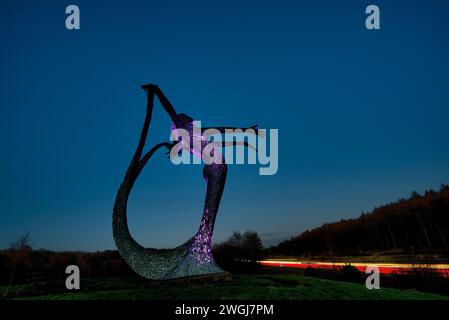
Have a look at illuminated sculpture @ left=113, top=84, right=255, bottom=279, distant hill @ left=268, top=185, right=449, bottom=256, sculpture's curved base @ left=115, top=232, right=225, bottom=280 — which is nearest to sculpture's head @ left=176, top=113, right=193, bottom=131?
illuminated sculpture @ left=113, top=84, right=255, bottom=279

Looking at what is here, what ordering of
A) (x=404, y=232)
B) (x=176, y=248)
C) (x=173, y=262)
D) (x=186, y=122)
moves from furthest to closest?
1. (x=404, y=232)
2. (x=186, y=122)
3. (x=176, y=248)
4. (x=173, y=262)

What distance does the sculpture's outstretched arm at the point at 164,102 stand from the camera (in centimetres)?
1185

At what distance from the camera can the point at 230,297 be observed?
23.5ft

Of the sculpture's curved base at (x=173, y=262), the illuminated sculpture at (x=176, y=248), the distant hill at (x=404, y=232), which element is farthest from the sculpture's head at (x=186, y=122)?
the distant hill at (x=404, y=232)

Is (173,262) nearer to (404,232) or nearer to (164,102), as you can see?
(164,102)

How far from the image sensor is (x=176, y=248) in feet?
37.6

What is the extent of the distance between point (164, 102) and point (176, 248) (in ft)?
18.9

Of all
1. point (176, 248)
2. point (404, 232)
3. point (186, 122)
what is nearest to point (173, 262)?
point (176, 248)

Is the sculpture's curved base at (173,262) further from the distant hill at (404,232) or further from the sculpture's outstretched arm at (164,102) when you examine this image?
the distant hill at (404,232)

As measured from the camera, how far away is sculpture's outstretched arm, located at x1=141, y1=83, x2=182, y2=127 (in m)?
11.9

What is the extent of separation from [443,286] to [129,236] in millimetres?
10857
